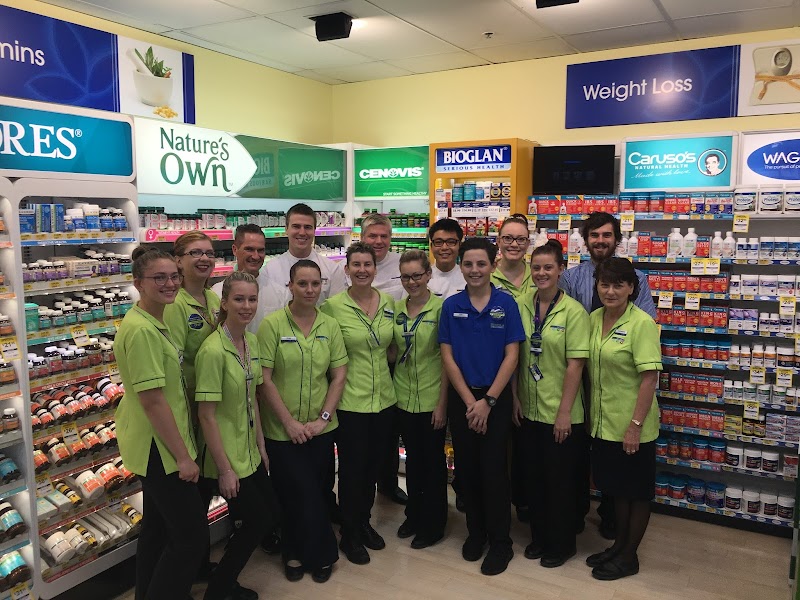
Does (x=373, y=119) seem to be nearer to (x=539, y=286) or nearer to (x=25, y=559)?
(x=539, y=286)

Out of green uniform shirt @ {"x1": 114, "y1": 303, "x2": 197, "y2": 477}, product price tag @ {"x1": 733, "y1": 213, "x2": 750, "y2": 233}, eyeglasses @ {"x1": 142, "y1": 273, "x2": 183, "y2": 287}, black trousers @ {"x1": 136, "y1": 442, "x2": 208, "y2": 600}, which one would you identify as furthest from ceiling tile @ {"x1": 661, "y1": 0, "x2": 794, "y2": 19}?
black trousers @ {"x1": 136, "y1": 442, "x2": 208, "y2": 600}

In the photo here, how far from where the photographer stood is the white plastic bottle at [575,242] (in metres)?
5.01

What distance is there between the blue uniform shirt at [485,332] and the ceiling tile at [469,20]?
273 centimetres

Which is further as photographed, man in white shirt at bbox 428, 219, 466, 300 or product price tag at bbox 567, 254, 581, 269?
product price tag at bbox 567, 254, 581, 269

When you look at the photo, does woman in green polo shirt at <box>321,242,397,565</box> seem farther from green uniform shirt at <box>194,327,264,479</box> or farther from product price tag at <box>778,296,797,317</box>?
product price tag at <box>778,296,797,317</box>

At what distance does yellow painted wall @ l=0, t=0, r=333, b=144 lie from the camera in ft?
21.8

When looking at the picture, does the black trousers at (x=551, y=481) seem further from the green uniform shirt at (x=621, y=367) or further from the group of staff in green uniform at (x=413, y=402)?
the green uniform shirt at (x=621, y=367)

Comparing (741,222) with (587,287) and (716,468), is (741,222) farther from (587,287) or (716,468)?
(716,468)

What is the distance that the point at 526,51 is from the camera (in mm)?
A: 6758

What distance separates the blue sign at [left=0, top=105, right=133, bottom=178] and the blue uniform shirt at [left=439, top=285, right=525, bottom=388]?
7.14ft

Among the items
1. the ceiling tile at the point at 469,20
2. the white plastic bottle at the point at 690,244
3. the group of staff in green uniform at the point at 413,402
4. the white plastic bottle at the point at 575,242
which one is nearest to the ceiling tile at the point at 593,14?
the ceiling tile at the point at 469,20

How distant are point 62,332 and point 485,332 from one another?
2328 millimetres

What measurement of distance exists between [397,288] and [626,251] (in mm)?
1692

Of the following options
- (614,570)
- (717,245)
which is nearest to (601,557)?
(614,570)
